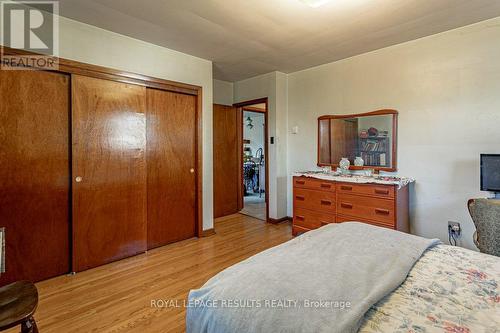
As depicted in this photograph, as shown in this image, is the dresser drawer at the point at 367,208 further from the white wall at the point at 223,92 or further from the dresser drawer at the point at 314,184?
the white wall at the point at 223,92

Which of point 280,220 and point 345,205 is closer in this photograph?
point 345,205

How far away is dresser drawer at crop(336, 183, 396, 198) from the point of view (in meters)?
2.70

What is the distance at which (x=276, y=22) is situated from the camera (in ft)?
8.25

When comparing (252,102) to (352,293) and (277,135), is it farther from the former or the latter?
(352,293)

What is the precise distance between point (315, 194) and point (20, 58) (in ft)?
10.9

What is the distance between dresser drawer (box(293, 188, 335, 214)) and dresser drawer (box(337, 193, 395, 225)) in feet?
0.36

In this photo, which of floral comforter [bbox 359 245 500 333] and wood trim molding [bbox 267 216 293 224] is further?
wood trim molding [bbox 267 216 293 224]

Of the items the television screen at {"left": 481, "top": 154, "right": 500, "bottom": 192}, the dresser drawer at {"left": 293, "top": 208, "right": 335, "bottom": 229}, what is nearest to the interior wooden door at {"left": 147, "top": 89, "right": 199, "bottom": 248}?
the dresser drawer at {"left": 293, "top": 208, "right": 335, "bottom": 229}

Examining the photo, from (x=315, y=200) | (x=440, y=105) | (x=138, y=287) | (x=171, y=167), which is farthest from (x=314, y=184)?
(x=138, y=287)

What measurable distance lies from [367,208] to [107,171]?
2854mm

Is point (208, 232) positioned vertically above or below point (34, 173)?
below

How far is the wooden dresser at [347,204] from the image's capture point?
2717 mm

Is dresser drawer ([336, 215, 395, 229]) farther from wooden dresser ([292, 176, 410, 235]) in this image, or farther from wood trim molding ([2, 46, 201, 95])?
wood trim molding ([2, 46, 201, 95])

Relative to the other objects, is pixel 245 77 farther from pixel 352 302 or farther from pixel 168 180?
pixel 352 302
